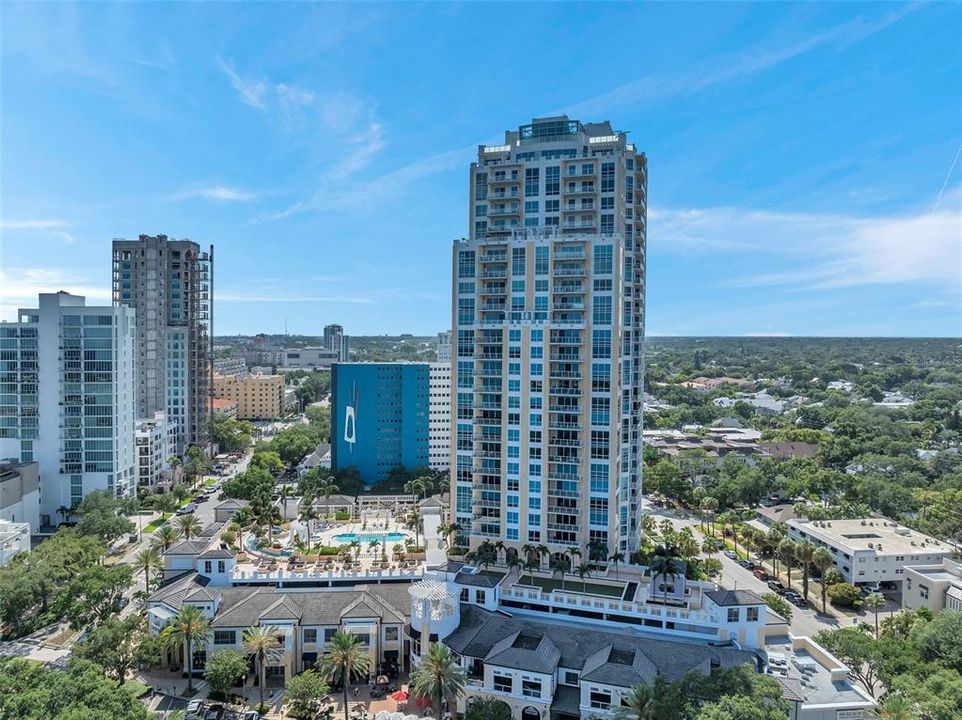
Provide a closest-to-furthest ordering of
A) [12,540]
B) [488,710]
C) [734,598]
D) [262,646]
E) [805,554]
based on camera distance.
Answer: [488,710] → [262,646] → [734,598] → [12,540] → [805,554]

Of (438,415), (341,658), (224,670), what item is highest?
(438,415)

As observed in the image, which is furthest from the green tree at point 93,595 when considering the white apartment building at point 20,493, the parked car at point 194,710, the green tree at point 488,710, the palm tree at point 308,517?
the green tree at point 488,710

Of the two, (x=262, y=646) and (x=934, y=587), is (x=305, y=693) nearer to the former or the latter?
(x=262, y=646)

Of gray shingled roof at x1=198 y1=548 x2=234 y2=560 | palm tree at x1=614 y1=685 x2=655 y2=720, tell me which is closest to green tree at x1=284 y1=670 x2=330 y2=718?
gray shingled roof at x1=198 y1=548 x2=234 y2=560

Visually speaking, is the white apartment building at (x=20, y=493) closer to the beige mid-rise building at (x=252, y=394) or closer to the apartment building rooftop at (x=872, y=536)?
the beige mid-rise building at (x=252, y=394)

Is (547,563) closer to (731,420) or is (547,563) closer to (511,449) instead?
(511,449)

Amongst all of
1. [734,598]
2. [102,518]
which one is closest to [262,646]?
[734,598]

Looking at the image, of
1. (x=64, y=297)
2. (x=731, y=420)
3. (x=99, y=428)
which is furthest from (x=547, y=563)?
(x=731, y=420)
